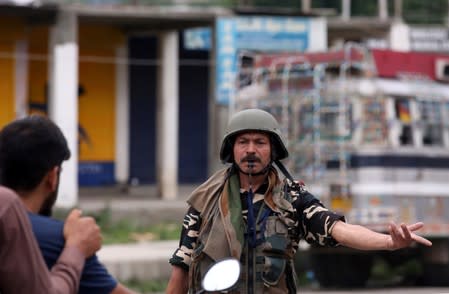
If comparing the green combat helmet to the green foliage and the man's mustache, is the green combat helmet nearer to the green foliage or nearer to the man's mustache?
the man's mustache

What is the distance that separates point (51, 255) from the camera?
3.95 m

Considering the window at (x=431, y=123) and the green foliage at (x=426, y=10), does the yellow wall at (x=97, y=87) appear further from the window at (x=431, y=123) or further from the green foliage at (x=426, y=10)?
the green foliage at (x=426, y=10)

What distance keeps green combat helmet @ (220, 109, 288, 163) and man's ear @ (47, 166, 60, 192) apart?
5.32 feet

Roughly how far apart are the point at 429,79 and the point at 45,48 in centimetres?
1290

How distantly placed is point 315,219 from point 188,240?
1.92 ft

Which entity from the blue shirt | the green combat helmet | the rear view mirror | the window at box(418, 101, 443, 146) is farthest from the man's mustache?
the window at box(418, 101, 443, 146)

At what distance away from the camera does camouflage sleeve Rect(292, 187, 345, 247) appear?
5.38 m

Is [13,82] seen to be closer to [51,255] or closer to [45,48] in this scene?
[45,48]

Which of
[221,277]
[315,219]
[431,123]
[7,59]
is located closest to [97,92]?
[7,59]

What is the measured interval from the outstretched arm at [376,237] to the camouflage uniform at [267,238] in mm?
81

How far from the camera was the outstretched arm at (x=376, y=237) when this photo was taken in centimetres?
477

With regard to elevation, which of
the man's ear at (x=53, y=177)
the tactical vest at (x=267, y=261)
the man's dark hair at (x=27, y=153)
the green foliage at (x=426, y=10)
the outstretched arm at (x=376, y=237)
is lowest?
the tactical vest at (x=267, y=261)

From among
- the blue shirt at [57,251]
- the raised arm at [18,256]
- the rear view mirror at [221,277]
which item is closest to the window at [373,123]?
the rear view mirror at [221,277]

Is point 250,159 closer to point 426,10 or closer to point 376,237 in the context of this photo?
point 376,237
